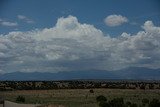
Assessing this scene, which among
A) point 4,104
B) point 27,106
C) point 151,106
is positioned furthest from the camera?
point 151,106

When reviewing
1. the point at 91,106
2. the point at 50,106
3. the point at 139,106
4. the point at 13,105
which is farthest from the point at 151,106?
the point at 13,105

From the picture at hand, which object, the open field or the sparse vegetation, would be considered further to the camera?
the open field

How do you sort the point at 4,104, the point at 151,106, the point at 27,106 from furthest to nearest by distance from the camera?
1. the point at 151,106
2. the point at 27,106
3. the point at 4,104

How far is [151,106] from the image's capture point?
44.3 m

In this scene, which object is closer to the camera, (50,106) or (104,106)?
(50,106)

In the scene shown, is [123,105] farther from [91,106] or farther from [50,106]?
[50,106]

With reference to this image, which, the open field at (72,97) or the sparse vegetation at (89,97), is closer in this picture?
the sparse vegetation at (89,97)

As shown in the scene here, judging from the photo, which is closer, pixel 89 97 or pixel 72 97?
pixel 89 97

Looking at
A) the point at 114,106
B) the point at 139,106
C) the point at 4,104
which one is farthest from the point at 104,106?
the point at 4,104

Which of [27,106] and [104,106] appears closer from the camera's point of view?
[27,106]

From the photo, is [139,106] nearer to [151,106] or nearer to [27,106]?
[151,106]

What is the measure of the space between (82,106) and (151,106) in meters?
7.54

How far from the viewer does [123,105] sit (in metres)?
45.6

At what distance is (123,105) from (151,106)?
307cm
